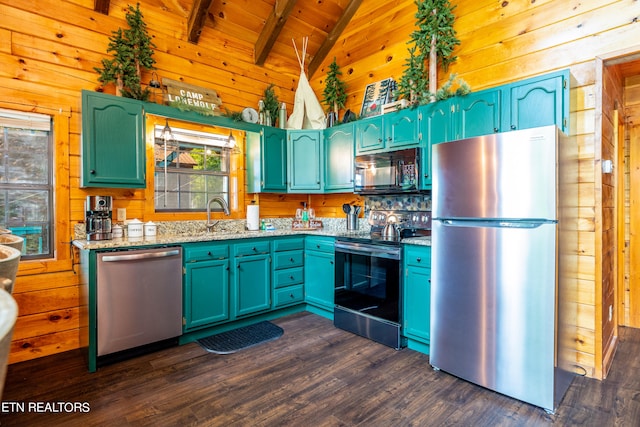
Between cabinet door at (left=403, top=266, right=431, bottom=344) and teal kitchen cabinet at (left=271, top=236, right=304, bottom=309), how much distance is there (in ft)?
4.36

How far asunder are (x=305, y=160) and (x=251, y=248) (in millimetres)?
1311

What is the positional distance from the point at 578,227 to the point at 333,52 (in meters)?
3.49

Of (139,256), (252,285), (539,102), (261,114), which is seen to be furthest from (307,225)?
(539,102)

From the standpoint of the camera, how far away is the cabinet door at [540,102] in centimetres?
224

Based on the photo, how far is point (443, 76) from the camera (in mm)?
3303

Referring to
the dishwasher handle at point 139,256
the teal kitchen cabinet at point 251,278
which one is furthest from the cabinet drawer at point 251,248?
the dishwasher handle at point 139,256

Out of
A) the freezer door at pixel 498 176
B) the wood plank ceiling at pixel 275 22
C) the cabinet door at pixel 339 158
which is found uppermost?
the wood plank ceiling at pixel 275 22

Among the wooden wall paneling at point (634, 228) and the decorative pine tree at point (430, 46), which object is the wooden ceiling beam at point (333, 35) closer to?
the decorative pine tree at point (430, 46)

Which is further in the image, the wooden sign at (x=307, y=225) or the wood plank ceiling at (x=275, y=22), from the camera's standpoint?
the wooden sign at (x=307, y=225)

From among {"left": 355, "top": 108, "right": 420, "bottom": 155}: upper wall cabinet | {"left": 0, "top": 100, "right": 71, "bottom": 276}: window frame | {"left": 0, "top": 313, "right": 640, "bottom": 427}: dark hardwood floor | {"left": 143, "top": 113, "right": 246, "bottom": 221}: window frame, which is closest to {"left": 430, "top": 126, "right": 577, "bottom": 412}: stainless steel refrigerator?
{"left": 0, "top": 313, "right": 640, "bottom": 427}: dark hardwood floor

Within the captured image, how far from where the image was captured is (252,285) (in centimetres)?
333

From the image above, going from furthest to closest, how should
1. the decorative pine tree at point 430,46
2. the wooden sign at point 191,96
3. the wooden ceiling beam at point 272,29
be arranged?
the wooden ceiling beam at point 272,29
the wooden sign at point 191,96
the decorative pine tree at point 430,46

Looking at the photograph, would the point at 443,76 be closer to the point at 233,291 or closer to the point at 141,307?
the point at 233,291

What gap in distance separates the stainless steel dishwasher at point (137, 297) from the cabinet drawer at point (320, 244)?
1.40 meters
